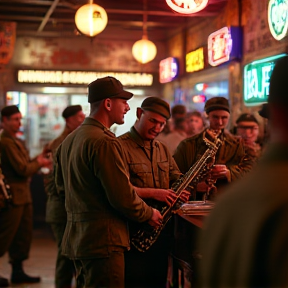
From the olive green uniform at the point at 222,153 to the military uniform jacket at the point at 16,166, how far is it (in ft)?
8.52

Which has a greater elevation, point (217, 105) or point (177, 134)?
point (217, 105)

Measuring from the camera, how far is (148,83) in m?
15.5

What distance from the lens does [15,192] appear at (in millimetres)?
7973

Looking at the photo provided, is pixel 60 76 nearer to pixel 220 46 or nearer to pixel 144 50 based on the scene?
pixel 144 50

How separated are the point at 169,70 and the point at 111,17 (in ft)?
5.51

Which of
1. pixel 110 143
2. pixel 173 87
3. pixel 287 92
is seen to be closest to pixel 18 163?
pixel 110 143

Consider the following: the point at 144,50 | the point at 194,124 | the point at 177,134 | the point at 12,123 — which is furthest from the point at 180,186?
the point at 144,50

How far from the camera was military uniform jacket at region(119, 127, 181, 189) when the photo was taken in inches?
199

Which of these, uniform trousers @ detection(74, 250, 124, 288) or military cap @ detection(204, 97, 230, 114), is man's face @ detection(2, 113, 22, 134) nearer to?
military cap @ detection(204, 97, 230, 114)

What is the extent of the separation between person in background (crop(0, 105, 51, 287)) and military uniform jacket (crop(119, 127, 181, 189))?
2.94 meters

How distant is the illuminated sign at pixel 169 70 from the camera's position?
14.1 m

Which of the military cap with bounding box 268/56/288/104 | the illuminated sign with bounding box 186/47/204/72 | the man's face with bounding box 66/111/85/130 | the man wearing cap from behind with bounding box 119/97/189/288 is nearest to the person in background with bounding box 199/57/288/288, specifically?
the military cap with bounding box 268/56/288/104

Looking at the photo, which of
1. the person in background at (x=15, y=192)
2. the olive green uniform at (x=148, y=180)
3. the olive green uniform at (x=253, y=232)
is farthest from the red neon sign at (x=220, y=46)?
the olive green uniform at (x=253, y=232)

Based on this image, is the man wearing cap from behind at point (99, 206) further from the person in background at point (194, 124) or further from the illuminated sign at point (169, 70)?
the illuminated sign at point (169, 70)
